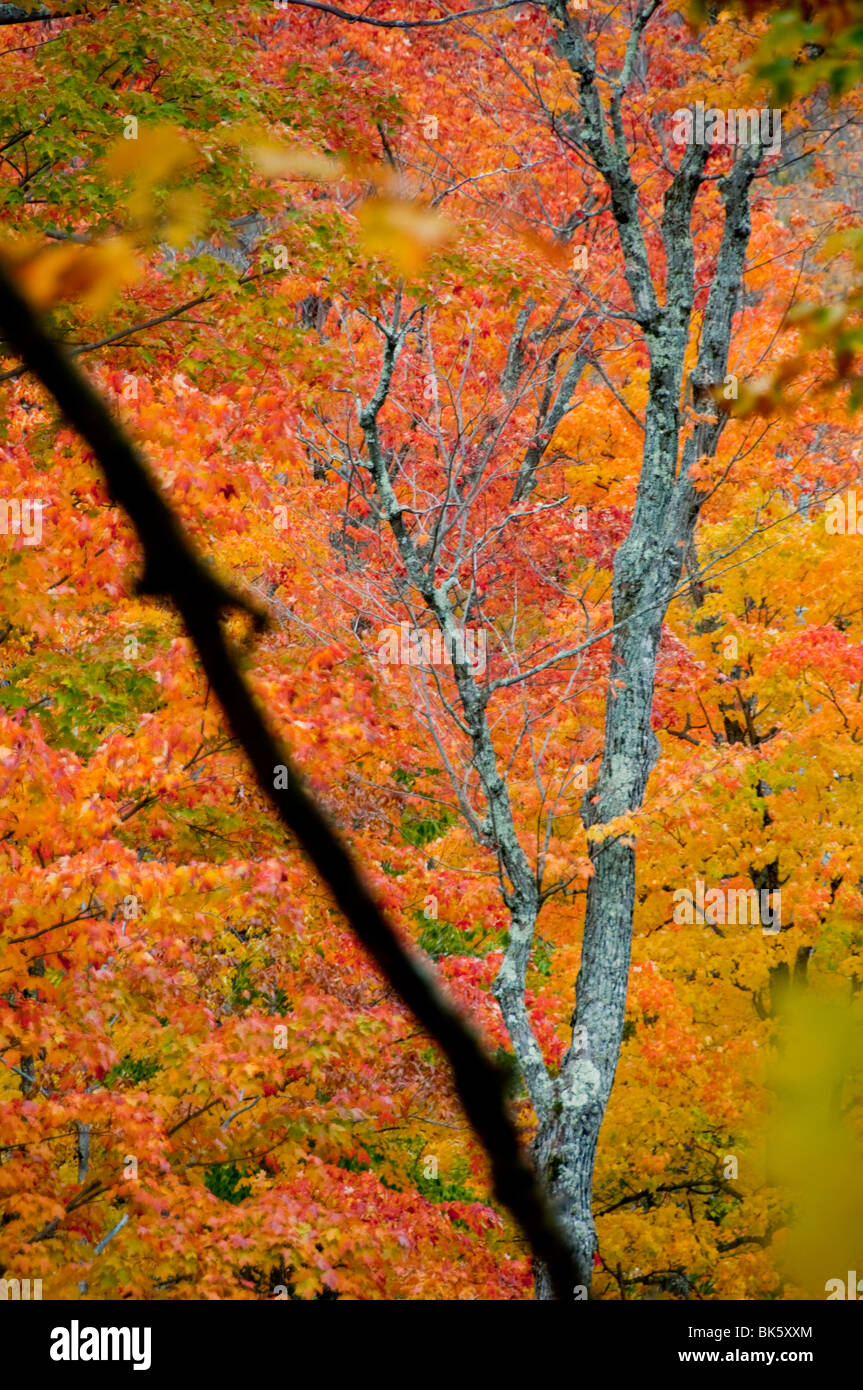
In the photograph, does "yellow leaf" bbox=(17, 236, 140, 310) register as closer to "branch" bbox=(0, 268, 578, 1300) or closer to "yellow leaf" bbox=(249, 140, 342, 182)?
"branch" bbox=(0, 268, 578, 1300)

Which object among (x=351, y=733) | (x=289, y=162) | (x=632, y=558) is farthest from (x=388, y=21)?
(x=289, y=162)

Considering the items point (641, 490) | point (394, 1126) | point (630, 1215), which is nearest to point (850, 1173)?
point (630, 1215)

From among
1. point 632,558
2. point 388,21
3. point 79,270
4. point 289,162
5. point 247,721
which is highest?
point 388,21

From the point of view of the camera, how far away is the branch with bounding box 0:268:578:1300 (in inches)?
15.4

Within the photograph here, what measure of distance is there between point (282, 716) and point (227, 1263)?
384 centimetres

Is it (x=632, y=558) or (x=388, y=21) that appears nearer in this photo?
(x=388, y=21)

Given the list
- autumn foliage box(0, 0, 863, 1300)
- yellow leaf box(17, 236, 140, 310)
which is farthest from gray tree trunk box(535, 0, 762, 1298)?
yellow leaf box(17, 236, 140, 310)

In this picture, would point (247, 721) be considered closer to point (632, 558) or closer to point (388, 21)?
point (632, 558)

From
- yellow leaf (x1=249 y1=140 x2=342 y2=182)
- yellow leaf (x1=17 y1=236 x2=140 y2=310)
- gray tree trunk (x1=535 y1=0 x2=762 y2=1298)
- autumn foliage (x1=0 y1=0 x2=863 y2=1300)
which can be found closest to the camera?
yellow leaf (x1=17 y1=236 x2=140 y2=310)

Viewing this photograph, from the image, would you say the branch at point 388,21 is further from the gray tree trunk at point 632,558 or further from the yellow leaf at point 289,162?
the gray tree trunk at point 632,558

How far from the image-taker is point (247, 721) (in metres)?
0.40

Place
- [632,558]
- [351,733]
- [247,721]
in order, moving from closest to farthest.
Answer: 1. [247,721]
2. [351,733]
3. [632,558]

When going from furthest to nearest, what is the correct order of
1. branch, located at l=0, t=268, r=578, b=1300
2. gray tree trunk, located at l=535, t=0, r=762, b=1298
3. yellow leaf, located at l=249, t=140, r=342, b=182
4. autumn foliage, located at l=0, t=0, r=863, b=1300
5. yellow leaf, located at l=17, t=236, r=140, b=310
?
1. gray tree trunk, located at l=535, t=0, r=762, b=1298
2. autumn foliage, located at l=0, t=0, r=863, b=1300
3. yellow leaf, located at l=249, t=140, r=342, b=182
4. yellow leaf, located at l=17, t=236, r=140, b=310
5. branch, located at l=0, t=268, r=578, b=1300
